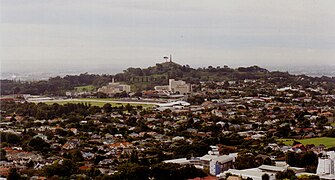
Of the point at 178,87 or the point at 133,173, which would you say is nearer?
the point at 133,173

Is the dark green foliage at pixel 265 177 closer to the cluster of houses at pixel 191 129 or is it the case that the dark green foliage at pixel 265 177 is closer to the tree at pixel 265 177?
the tree at pixel 265 177

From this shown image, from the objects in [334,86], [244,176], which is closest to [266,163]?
[244,176]

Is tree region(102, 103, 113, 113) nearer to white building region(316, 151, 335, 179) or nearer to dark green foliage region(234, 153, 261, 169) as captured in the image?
dark green foliage region(234, 153, 261, 169)

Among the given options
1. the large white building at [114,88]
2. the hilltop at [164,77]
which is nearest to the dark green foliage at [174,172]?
the hilltop at [164,77]

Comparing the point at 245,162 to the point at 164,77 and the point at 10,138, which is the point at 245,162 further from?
the point at 164,77

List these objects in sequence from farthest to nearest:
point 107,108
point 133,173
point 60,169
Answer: point 107,108 → point 60,169 → point 133,173

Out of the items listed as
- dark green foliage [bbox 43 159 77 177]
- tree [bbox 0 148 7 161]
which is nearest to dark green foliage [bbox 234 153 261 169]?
dark green foliage [bbox 43 159 77 177]

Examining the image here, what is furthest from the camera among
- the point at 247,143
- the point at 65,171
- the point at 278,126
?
the point at 278,126

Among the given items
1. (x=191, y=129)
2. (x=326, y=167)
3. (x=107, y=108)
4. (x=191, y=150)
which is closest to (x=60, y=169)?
(x=191, y=150)

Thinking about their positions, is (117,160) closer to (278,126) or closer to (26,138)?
(26,138)
